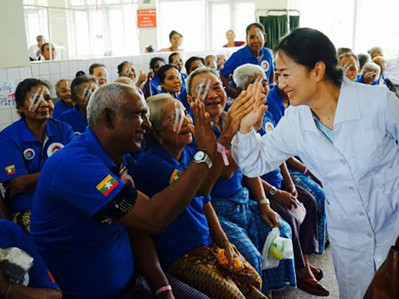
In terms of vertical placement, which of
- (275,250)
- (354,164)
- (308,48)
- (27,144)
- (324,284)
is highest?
(308,48)

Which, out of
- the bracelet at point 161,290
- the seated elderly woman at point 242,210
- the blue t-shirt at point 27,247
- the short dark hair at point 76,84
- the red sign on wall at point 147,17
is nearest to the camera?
the blue t-shirt at point 27,247

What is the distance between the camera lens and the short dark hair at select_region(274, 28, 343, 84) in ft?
4.83

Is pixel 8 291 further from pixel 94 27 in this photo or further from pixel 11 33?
pixel 94 27

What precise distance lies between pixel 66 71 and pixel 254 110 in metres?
3.61

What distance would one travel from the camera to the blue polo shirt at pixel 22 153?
2398mm

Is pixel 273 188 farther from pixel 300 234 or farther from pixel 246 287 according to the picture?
pixel 246 287

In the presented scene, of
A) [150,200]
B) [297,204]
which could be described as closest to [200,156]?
[150,200]

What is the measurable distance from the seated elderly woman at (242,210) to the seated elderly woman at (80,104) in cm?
94

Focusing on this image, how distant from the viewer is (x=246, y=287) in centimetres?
199

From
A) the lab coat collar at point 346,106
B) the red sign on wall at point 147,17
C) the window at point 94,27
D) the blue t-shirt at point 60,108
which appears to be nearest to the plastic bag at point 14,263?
the lab coat collar at point 346,106

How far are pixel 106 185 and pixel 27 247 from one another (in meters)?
0.30

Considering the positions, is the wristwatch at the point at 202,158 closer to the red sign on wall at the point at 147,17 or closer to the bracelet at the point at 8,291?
the bracelet at the point at 8,291

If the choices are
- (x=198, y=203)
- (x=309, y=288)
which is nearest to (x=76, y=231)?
(x=198, y=203)

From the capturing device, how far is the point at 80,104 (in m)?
3.22
